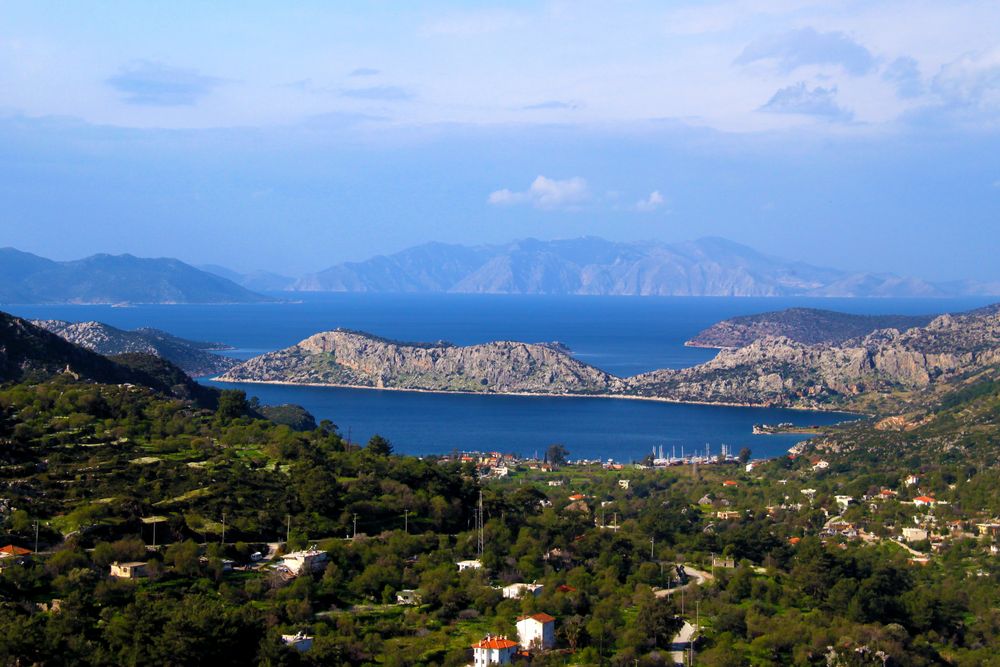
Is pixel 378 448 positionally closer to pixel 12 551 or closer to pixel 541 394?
pixel 12 551

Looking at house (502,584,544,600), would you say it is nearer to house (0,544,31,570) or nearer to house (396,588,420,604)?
house (396,588,420,604)

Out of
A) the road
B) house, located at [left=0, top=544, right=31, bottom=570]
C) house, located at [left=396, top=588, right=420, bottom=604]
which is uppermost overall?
house, located at [left=0, top=544, right=31, bottom=570]

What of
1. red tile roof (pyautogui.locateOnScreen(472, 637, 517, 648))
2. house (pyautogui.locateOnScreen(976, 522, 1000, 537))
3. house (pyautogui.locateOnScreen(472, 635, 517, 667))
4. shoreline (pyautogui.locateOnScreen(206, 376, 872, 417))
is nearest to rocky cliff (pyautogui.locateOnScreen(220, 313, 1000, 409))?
shoreline (pyautogui.locateOnScreen(206, 376, 872, 417))

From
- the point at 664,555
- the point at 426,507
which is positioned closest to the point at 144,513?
the point at 426,507

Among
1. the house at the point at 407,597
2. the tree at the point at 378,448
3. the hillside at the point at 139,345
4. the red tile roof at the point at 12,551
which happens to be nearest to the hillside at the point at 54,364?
the tree at the point at 378,448

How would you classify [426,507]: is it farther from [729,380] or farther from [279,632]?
[729,380]

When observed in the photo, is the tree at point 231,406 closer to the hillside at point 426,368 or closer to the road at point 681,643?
the road at point 681,643

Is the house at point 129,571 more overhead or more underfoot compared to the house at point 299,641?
more overhead
